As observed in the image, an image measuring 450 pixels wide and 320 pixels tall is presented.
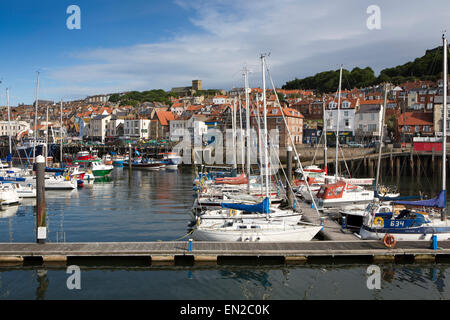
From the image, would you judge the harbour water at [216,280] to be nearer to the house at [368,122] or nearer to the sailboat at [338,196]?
the sailboat at [338,196]

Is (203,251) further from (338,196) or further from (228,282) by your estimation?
(338,196)

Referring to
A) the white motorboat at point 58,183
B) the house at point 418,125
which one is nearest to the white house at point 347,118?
the house at point 418,125

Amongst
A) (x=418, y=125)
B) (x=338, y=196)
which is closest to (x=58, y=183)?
(x=338, y=196)

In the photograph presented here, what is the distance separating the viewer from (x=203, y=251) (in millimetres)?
14977

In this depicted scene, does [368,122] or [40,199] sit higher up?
[368,122]

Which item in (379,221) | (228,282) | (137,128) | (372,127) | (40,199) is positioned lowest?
(228,282)

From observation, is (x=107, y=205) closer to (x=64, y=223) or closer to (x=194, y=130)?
(x=64, y=223)

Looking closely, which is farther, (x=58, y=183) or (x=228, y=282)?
(x=58, y=183)

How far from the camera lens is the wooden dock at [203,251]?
14.7m

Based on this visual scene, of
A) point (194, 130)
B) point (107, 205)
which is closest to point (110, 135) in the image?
point (194, 130)

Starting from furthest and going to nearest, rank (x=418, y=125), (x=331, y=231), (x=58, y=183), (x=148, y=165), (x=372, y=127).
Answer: (x=372, y=127) < (x=418, y=125) < (x=148, y=165) < (x=58, y=183) < (x=331, y=231)

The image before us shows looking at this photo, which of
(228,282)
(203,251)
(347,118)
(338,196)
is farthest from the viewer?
(347,118)

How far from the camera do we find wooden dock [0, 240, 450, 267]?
1471 cm
